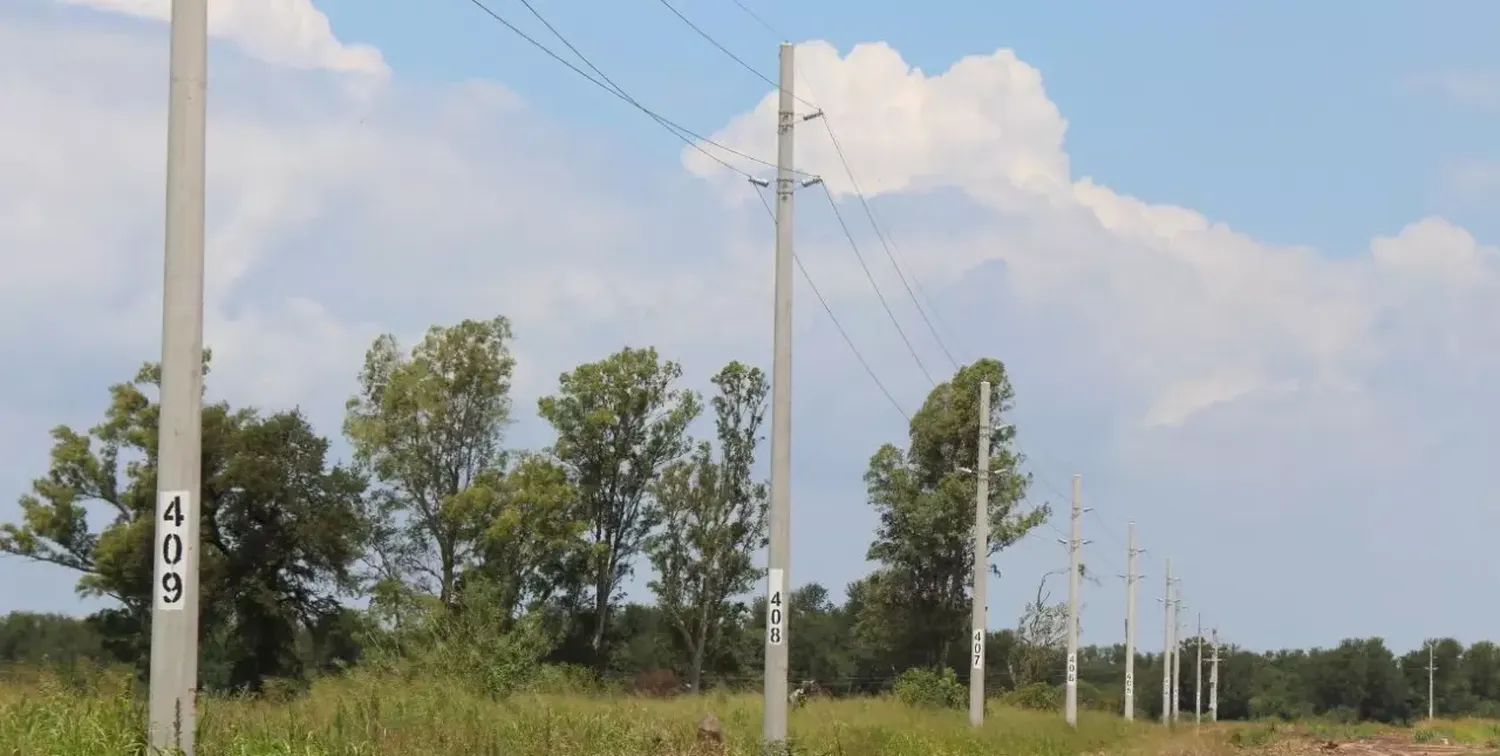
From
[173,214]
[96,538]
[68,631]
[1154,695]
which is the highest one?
[173,214]

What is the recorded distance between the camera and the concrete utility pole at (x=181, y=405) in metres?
10.6

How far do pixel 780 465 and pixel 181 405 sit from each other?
1193 centimetres

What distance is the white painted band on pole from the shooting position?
10469 millimetres

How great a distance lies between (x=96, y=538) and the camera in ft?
161

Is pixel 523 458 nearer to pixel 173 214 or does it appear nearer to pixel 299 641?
pixel 299 641

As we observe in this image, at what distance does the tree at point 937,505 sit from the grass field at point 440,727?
86.1ft

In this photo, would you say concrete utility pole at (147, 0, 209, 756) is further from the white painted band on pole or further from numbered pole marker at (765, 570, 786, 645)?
numbered pole marker at (765, 570, 786, 645)

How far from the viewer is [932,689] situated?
56.7 metres

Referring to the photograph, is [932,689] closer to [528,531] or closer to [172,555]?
[528,531]

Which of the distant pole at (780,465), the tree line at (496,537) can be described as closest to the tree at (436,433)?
the tree line at (496,537)

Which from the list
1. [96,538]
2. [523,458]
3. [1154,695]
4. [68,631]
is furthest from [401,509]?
[1154,695]

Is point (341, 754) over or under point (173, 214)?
under

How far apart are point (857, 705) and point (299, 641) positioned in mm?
18675

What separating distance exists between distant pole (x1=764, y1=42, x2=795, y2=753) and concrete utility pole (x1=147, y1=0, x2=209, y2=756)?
37.2 feet
